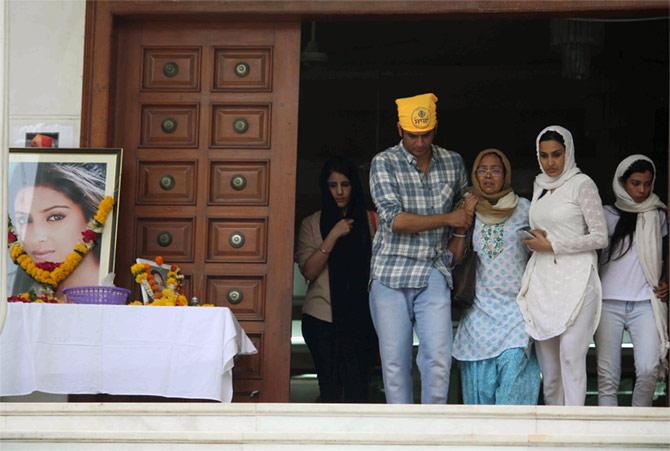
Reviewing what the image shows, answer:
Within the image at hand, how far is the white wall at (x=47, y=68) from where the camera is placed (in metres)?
9.04

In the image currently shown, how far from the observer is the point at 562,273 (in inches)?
331

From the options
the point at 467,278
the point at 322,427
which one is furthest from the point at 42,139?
the point at 322,427

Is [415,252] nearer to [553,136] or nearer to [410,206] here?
[410,206]

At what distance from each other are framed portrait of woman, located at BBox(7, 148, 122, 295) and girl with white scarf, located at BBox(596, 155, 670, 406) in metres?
2.67

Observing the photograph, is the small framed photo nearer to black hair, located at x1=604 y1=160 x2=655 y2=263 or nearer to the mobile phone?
the mobile phone

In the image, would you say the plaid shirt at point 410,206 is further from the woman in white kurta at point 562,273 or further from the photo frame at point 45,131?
the photo frame at point 45,131

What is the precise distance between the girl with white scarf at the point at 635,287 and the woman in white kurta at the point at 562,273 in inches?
7.5

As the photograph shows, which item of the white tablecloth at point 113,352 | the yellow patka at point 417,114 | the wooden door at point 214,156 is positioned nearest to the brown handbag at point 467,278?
the yellow patka at point 417,114

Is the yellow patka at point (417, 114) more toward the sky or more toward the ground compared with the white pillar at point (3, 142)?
more toward the sky

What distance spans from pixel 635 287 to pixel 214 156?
8.09 ft

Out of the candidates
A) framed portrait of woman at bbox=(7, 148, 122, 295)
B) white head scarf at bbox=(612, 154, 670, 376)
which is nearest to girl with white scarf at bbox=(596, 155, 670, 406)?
white head scarf at bbox=(612, 154, 670, 376)

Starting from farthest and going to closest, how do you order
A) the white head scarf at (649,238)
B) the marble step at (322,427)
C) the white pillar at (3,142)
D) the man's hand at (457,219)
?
the white head scarf at (649,238) < the man's hand at (457,219) < the marble step at (322,427) < the white pillar at (3,142)

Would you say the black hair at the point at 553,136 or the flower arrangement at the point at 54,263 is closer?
the black hair at the point at 553,136

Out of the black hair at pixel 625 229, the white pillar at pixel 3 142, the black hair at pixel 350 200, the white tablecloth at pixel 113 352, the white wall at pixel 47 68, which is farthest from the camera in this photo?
the black hair at pixel 350 200
